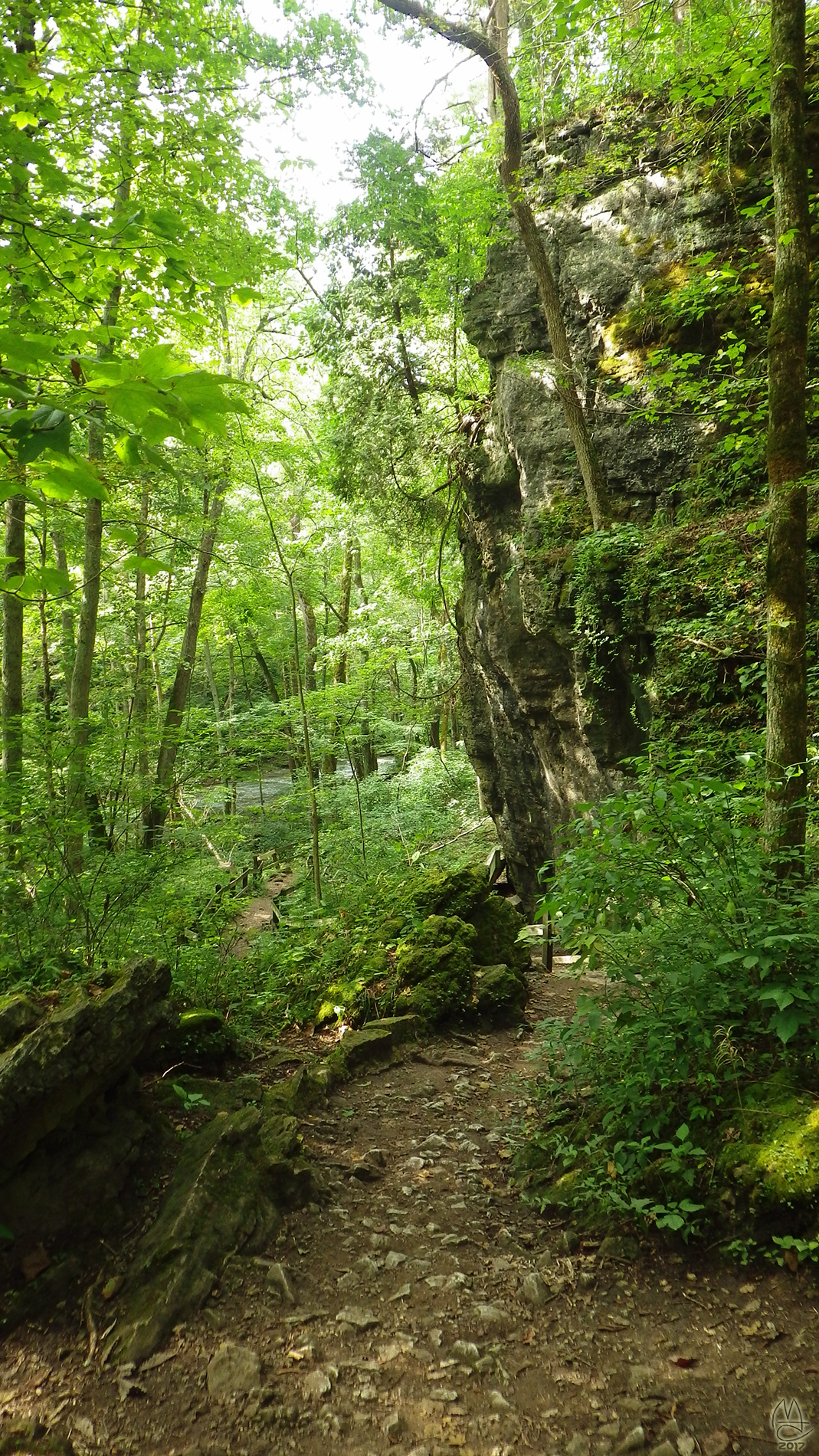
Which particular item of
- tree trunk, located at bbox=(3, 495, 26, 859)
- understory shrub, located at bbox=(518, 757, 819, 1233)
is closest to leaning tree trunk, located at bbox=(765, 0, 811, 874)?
understory shrub, located at bbox=(518, 757, 819, 1233)

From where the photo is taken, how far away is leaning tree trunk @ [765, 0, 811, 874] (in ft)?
12.6

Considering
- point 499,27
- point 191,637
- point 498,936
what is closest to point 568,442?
point 499,27

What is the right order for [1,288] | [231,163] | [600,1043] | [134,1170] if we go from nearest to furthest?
[1,288] → [134,1170] → [600,1043] → [231,163]

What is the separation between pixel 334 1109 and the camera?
518cm

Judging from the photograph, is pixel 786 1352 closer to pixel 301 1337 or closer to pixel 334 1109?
pixel 301 1337

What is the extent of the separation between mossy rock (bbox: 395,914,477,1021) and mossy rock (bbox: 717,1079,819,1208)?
401cm

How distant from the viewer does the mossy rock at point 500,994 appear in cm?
719

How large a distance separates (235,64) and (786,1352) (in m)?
10.1

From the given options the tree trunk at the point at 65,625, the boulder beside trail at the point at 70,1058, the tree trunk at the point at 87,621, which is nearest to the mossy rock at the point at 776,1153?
the boulder beside trail at the point at 70,1058

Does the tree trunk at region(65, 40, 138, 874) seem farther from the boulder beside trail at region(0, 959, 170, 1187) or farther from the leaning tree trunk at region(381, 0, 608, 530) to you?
the leaning tree trunk at region(381, 0, 608, 530)

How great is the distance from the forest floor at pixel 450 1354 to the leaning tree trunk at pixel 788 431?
2.24 metres

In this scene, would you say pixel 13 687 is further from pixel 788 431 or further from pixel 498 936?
pixel 788 431

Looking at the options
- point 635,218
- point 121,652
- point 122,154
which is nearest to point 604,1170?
point 122,154

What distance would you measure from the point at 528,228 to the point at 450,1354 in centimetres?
1070
